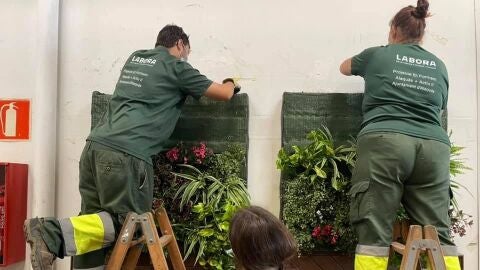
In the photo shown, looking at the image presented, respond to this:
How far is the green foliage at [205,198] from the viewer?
8.04 feet

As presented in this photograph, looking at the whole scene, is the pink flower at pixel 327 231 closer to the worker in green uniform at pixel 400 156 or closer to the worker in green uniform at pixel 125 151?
the worker in green uniform at pixel 400 156

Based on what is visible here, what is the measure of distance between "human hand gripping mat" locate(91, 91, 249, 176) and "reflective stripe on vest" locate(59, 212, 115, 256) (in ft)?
2.30

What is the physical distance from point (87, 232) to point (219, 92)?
939mm

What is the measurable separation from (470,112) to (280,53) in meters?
1.15

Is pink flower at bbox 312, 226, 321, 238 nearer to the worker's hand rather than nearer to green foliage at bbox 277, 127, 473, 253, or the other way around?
green foliage at bbox 277, 127, 473, 253

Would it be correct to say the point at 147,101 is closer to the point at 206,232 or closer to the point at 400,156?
the point at 206,232

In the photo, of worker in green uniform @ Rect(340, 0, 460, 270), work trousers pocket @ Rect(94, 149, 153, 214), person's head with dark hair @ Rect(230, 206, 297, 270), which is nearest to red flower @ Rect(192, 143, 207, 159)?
work trousers pocket @ Rect(94, 149, 153, 214)

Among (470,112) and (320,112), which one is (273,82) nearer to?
(320,112)

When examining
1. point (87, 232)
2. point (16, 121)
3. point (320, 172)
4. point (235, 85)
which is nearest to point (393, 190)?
point (320, 172)

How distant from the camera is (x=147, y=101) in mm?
2283

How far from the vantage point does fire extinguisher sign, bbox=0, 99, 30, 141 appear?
2.86 meters

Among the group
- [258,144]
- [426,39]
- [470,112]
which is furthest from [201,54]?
[470,112]

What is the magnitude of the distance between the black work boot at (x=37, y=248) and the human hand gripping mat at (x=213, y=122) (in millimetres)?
923

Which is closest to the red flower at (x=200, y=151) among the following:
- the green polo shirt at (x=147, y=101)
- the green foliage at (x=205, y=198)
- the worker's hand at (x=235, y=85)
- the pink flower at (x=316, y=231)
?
the green foliage at (x=205, y=198)
